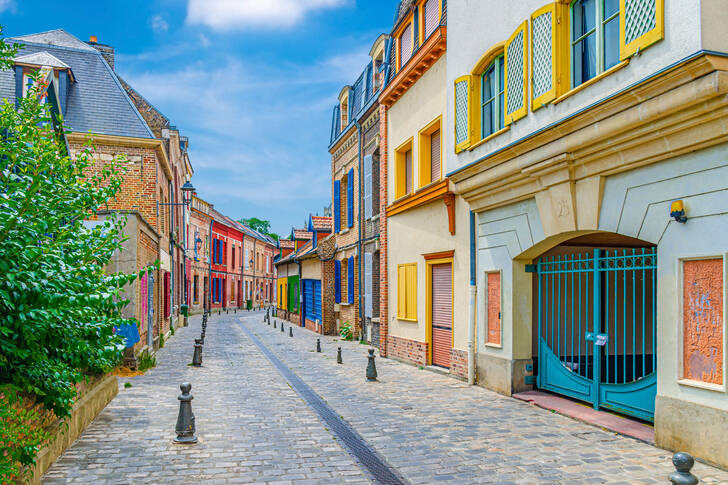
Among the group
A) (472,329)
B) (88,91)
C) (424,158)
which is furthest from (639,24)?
(88,91)

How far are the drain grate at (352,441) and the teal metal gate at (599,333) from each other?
305cm

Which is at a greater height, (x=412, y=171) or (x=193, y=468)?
(x=412, y=171)

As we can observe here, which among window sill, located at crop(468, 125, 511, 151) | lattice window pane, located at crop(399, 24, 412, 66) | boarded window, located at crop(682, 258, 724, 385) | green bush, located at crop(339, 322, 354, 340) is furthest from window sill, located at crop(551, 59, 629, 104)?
green bush, located at crop(339, 322, 354, 340)

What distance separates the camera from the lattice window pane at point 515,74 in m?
8.62

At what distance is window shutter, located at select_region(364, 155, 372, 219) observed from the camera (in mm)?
17250

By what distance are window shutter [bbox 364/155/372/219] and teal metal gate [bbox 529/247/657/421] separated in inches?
314

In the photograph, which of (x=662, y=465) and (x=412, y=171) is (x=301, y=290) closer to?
(x=412, y=171)

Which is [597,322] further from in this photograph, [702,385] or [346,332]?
[346,332]

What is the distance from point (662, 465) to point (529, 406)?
2922 millimetres

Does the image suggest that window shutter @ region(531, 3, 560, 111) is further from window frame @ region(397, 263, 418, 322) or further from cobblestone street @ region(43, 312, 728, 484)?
window frame @ region(397, 263, 418, 322)

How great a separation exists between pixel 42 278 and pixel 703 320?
5953 mm

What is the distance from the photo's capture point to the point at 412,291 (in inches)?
523

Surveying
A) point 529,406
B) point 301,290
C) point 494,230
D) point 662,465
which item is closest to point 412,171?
point 494,230

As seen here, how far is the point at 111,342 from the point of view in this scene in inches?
220
